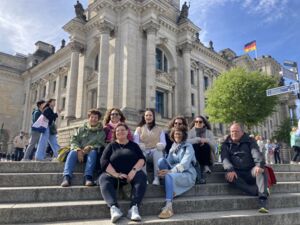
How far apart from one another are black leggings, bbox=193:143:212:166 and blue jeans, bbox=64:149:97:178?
8.45ft

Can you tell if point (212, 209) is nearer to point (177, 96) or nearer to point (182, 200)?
point (182, 200)

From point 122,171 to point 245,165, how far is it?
2.86 meters

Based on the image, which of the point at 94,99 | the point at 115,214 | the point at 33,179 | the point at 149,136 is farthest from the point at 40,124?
the point at 94,99

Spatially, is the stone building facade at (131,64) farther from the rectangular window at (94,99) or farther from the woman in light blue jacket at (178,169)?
the woman in light blue jacket at (178,169)

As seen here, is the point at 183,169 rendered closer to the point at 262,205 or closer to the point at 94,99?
the point at 262,205

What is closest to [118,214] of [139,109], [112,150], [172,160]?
[112,150]

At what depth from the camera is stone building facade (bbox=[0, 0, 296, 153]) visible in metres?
25.1

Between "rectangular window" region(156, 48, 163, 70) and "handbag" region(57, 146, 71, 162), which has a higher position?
"rectangular window" region(156, 48, 163, 70)

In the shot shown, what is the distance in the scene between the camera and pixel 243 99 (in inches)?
1023

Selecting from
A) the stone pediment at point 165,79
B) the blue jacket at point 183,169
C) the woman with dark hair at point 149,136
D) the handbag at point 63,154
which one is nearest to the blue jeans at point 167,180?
the blue jacket at point 183,169

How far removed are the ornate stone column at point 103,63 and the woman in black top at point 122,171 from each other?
19.3m

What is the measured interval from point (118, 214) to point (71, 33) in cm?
3026

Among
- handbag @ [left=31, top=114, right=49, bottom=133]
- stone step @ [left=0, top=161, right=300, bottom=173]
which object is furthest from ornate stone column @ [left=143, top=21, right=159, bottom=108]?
stone step @ [left=0, top=161, right=300, bottom=173]

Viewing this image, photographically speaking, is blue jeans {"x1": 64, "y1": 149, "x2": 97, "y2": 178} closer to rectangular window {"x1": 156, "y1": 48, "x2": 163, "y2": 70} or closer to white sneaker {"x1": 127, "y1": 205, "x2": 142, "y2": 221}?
white sneaker {"x1": 127, "y1": 205, "x2": 142, "y2": 221}
